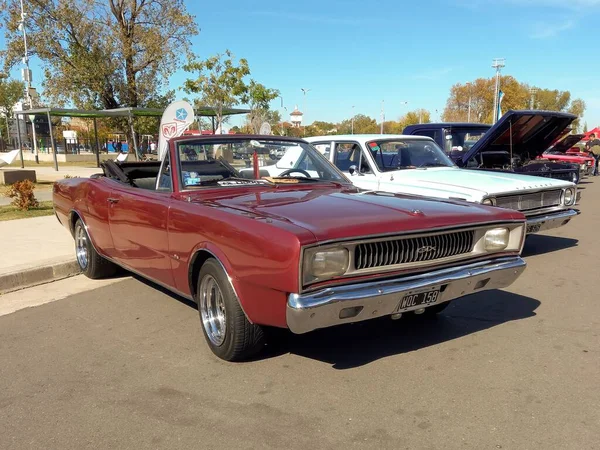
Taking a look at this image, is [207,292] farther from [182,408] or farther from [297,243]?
[297,243]

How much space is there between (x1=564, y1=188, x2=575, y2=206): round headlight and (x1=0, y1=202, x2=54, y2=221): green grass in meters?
9.07

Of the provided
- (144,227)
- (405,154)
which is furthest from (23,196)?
(405,154)

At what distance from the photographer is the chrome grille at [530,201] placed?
6.41m

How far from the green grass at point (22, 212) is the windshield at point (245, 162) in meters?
6.85

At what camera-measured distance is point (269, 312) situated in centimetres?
314

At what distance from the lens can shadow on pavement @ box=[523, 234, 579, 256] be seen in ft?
24.3

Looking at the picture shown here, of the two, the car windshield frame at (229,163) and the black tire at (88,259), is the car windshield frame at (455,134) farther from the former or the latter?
the black tire at (88,259)

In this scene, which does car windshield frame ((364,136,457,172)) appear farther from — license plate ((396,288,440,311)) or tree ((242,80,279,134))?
tree ((242,80,279,134))

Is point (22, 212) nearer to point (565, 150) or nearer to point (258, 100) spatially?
point (565, 150)

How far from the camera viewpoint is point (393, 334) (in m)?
4.20

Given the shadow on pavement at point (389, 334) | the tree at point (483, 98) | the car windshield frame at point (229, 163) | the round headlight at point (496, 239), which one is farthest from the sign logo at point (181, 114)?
the tree at point (483, 98)

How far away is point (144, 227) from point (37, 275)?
2.43 m

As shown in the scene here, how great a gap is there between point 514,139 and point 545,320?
5989 mm

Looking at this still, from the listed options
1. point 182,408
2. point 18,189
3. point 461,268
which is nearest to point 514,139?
point 461,268
